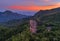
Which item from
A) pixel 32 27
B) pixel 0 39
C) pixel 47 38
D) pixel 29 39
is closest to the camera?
pixel 29 39

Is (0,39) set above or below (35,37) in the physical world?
below

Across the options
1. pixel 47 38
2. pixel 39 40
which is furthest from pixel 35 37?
pixel 47 38

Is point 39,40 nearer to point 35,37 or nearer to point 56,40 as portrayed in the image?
point 35,37

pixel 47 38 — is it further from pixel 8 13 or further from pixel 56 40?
pixel 8 13

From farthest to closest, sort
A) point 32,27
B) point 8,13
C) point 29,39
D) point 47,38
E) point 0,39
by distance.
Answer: point 8,13
point 0,39
point 32,27
point 47,38
point 29,39

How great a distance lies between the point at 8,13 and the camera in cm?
15800

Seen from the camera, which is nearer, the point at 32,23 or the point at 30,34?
the point at 30,34

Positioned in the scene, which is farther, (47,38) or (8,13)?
(8,13)

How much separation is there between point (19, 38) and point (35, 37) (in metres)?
1.47

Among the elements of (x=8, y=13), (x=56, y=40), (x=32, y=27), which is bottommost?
(x=8, y=13)

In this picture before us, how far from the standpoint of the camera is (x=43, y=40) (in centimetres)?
1526

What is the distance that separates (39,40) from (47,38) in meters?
1.13

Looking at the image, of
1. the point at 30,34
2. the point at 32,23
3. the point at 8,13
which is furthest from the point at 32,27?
the point at 8,13

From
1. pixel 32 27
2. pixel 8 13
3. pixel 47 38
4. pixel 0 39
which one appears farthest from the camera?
pixel 8 13
